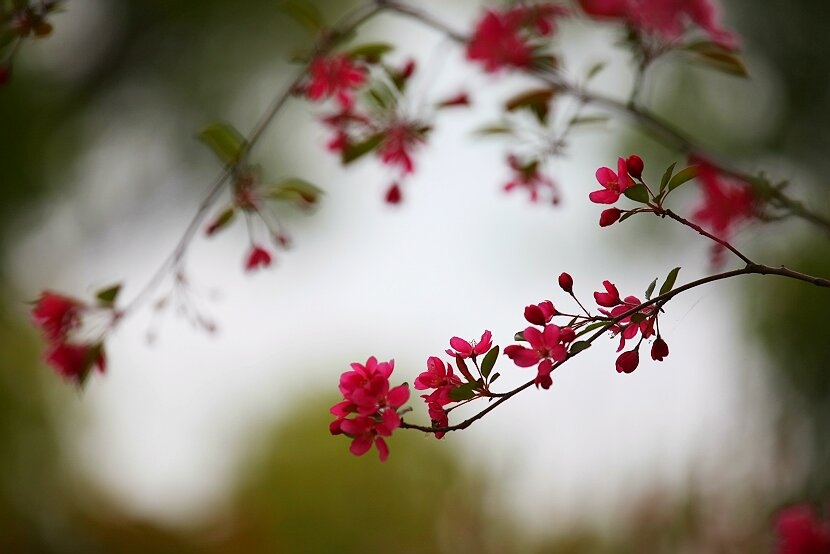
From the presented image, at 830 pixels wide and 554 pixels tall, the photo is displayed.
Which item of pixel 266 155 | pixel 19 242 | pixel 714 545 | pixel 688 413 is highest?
pixel 266 155

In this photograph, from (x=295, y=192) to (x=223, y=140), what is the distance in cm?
9

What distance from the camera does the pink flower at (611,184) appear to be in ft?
1.67

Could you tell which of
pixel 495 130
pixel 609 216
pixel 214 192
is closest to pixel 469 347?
pixel 609 216

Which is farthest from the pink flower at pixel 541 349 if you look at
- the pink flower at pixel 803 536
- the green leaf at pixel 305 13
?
the green leaf at pixel 305 13

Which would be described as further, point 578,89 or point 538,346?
point 578,89

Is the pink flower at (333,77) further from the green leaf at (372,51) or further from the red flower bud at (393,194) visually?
the red flower bud at (393,194)

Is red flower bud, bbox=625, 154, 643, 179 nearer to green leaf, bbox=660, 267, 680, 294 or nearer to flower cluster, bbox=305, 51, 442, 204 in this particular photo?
green leaf, bbox=660, 267, 680, 294

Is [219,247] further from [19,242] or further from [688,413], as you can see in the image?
[688,413]

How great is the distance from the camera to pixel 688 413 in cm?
148

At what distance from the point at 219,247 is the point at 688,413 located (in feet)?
6.96

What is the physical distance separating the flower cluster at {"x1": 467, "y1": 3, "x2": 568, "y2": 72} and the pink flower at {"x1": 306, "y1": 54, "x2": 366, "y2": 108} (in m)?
0.14

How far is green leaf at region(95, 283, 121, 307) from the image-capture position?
772mm

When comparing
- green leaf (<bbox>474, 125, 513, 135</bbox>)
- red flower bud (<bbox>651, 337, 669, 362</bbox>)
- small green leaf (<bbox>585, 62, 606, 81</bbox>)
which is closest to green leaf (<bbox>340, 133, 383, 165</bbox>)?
green leaf (<bbox>474, 125, 513, 135</bbox>)

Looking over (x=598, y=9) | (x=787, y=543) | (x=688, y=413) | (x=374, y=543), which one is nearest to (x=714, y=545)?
(x=688, y=413)
